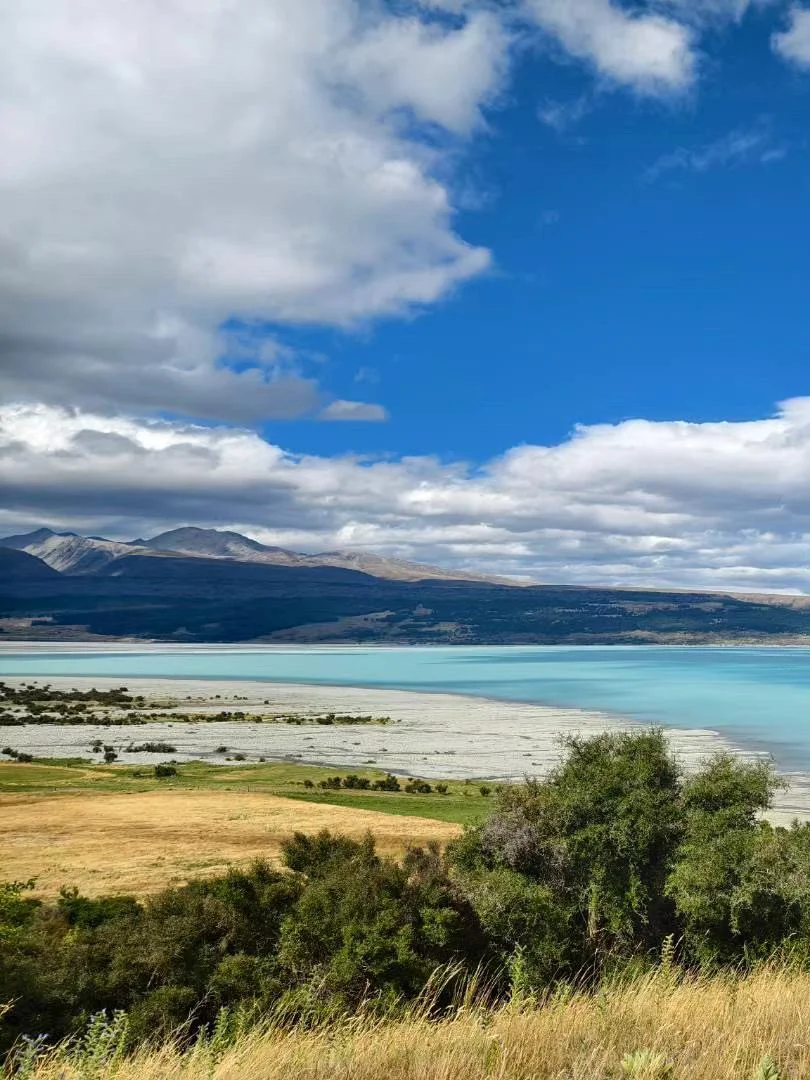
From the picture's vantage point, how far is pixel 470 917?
3250 centimetres

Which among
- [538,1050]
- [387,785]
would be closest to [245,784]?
[387,785]

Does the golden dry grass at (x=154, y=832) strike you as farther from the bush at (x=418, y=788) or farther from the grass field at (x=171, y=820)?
the bush at (x=418, y=788)

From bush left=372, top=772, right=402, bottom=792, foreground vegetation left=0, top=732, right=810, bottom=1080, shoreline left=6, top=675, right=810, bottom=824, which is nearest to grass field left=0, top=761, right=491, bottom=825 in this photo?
bush left=372, top=772, right=402, bottom=792

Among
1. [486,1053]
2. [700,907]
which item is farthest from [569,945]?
[486,1053]

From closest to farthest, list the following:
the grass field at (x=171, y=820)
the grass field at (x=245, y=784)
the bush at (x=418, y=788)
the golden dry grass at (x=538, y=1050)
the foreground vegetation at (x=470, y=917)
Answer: the golden dry grass at (x=538, y=1050), the foreground vegetation at (x=470, y=917), the grass field at (x=171, y=820), the grass field at (x=245, y=784), the bush at (x=418, y=788)

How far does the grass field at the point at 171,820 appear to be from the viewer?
45.5m

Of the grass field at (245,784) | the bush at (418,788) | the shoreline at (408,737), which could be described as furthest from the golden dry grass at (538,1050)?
the bush at (418,788)

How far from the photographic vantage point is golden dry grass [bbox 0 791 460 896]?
4444 centimetres

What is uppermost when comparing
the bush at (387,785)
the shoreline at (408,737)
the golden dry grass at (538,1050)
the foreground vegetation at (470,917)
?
the golden dry grass at (538,1050)

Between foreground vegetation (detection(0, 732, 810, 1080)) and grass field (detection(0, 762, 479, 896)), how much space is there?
666cm

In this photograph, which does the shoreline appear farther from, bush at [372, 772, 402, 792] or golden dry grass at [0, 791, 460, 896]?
golden dry grass at [0, 791, 460, 896]

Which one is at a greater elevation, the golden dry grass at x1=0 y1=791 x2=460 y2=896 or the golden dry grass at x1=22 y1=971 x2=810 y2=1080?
the golden dry grass at x1=22 y1=971 x2=810 y2=1080

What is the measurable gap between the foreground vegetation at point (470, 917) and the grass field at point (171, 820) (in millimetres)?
6659

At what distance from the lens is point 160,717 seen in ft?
432
